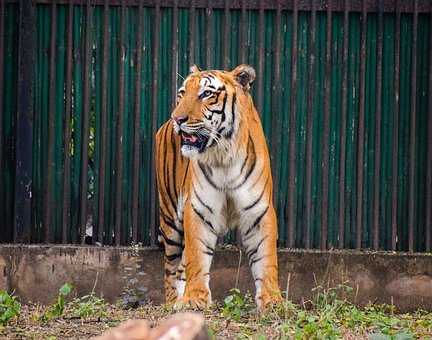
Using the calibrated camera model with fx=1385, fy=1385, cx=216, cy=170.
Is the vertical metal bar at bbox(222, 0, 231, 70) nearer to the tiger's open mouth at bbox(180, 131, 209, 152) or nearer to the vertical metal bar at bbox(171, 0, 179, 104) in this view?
the vertical metal bar at bbox(171, 0, 179, 104)

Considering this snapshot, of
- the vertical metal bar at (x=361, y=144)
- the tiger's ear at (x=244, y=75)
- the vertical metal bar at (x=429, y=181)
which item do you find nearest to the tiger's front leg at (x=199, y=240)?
the tiger's ear at (x=244, y=75)

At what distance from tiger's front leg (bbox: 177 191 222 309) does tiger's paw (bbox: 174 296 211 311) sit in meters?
0.08

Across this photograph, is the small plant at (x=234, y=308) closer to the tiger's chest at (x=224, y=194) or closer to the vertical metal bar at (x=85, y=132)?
the tiger's chest at (x=224, y=194)

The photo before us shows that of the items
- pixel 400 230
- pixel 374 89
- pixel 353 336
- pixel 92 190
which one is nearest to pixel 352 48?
pixel 374 89

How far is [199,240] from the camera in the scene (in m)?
8.20

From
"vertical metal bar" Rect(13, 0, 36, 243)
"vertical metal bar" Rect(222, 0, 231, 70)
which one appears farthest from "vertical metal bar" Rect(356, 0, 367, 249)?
"vertical metal bar" Rect(13, 0, 36, 243)

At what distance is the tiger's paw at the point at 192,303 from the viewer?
25.9 ft

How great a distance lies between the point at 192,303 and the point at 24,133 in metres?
2.04

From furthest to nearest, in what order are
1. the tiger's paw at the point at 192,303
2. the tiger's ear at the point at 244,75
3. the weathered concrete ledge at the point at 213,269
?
the weathered concrete ledge at the point at 213,269 < the tiger's ear at the point at 244,75 < the tiger's paw at the point at 192,303

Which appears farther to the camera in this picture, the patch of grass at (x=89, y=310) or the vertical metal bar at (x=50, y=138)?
the vertical metal bar at (x=50, y=138)

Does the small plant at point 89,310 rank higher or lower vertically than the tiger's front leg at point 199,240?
lower

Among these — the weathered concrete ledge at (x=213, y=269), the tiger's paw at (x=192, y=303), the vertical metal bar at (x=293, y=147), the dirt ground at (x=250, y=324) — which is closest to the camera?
the dirt ground at (x=250, y=324)

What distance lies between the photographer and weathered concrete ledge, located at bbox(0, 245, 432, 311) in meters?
9.23

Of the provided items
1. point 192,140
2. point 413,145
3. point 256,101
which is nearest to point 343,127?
point 413,145
